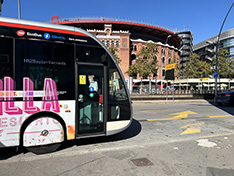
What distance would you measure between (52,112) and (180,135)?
14.3ft

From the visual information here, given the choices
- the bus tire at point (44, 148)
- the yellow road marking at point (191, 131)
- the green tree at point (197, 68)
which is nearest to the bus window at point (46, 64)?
the bus tire at point (44, 148)

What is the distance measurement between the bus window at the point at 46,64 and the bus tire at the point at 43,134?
0.67m

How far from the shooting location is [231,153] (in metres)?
4.24

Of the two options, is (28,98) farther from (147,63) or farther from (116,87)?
(147,63)

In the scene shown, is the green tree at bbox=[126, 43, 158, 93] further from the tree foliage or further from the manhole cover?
the manhole cover

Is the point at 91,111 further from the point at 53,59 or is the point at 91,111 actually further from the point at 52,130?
the point at 53,59

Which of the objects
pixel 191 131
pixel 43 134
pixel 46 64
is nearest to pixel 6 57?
pixel 46 64

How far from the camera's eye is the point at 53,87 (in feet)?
13.3

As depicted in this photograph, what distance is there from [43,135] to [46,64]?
5.73 feet

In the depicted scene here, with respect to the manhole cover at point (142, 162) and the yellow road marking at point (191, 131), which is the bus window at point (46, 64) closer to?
the manhole cover at point (142, 162)

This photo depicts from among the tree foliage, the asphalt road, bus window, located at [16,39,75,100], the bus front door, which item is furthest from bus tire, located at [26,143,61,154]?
the tree foliage

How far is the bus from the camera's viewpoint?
3732 mm

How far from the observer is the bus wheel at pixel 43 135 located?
12.8ft

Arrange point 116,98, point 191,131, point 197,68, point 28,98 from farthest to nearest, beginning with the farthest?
point 197,68
point 191,131
point 116,98
point 28,98
